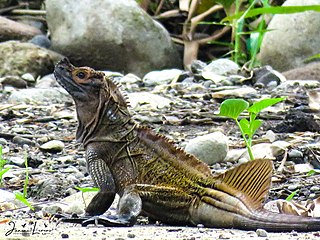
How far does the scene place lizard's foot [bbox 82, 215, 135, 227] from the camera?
13.4ft

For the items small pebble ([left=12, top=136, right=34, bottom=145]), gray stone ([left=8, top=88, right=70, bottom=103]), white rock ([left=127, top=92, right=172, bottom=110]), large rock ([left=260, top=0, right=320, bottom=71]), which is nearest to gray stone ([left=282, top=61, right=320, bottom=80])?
large rock ([left=260, top=0, right=320, bottom=71])

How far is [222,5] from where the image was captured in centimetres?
1316

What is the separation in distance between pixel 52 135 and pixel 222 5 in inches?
226

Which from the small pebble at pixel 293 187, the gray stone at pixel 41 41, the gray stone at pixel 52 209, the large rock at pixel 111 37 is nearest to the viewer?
the gray stone at pixel 52 209

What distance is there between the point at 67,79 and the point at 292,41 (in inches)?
331

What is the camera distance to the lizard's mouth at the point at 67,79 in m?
4.62

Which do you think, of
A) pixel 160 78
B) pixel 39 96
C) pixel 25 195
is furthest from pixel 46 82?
pixel 25 195

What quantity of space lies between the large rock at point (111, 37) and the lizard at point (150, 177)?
9.17 meters

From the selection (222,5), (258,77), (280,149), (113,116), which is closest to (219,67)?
(258,77)

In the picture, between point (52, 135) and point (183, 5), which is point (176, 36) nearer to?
point (183, 5)

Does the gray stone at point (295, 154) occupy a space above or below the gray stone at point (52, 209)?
below

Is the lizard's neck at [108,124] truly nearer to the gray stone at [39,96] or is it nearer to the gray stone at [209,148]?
the gray stone at [209,148]

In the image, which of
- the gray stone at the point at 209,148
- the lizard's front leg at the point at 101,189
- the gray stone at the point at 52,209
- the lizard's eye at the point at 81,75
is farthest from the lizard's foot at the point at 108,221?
the gray stone at the point at 209,148

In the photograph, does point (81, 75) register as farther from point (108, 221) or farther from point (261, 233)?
point (261, 233)
